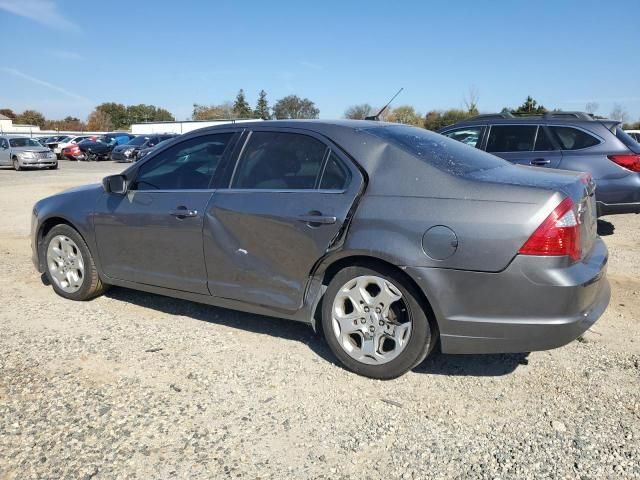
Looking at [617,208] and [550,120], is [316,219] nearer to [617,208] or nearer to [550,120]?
[617,208]

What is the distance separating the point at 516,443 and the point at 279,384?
140 cm

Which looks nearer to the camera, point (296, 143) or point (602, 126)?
point (296, 143)

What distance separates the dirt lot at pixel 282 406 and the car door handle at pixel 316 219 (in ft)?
3.14

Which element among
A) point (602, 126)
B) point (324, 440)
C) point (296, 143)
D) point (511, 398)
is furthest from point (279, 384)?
point (602, 126)

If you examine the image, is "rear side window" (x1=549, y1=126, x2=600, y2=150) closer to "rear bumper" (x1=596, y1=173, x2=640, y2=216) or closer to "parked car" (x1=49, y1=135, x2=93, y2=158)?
"rear bumper" (x1=596, y1=173, x2=640, y2=216)

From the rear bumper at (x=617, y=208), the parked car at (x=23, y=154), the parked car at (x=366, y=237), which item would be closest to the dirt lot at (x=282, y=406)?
the parked car at (x=366, y=237)

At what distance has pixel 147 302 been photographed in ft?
16.5

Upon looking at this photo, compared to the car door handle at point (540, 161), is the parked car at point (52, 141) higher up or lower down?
lower down

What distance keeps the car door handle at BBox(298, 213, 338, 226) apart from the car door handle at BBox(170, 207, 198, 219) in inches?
36.4

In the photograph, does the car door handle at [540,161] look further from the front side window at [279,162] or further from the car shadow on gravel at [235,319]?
the front side window at [279,162]

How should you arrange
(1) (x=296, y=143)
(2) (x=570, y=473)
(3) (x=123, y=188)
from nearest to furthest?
(2) (x=570, y=473), (1) (x=296, y=143), (3) (x=123, y=188)

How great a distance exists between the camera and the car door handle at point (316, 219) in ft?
11.4

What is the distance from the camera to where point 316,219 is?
138 inches

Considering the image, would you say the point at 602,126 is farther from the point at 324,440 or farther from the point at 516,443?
the point at 324,440
